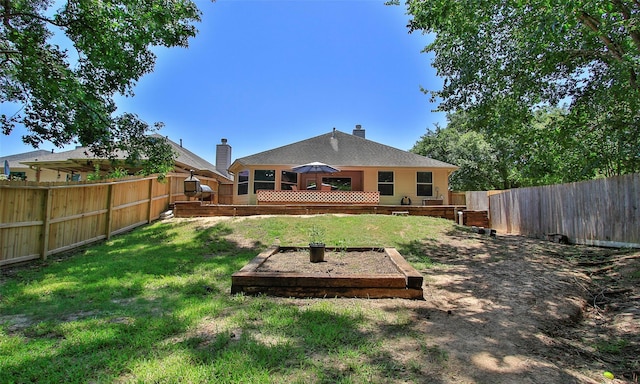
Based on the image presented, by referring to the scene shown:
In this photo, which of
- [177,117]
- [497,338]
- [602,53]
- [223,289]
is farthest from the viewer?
[177,117]

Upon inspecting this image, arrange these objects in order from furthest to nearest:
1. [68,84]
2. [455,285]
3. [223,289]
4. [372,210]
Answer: [372,210] → [68,84] → [455,285] → [223,289]

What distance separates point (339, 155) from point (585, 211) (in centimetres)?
1198

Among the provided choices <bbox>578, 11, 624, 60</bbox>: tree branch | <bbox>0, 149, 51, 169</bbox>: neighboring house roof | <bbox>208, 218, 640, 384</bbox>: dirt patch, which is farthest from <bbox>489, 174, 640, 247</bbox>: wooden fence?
<bbox>0, 149, 51, 169</bbox>: neighboring house roof

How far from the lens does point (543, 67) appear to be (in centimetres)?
818

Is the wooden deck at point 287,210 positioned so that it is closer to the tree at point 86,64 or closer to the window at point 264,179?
the tree at point 86,64

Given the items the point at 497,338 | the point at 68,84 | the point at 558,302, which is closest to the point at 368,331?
the point at 497,338

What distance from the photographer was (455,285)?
4.91 m

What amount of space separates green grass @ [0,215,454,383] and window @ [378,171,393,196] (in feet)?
39.4

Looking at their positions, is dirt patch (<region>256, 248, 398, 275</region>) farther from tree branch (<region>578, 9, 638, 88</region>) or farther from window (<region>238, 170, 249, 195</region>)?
window (<region>238, 170, 249, 195</region>)

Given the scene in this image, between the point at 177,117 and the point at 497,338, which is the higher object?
A: the point at 177,117

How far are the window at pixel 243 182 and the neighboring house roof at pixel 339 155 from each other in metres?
0.46

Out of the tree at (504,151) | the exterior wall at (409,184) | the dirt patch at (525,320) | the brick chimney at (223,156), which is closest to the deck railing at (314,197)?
the exterior wall at (409,184)

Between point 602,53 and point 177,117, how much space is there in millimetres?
23462

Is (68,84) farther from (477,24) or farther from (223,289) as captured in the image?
(477,24)
